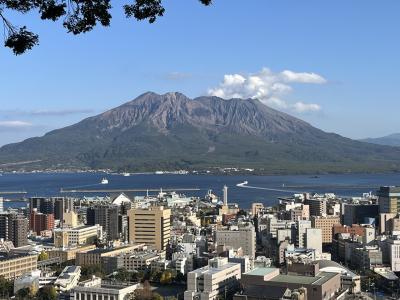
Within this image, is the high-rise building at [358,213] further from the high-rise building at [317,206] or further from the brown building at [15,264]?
the brown building at [15,264]

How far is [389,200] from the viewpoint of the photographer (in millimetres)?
19594

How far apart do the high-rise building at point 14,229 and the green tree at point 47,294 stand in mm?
6144

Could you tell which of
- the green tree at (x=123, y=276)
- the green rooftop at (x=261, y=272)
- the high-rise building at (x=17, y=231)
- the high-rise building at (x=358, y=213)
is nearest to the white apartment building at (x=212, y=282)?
the green rooftop at (x=261, y=272)

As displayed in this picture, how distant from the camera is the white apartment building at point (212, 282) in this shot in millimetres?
10000

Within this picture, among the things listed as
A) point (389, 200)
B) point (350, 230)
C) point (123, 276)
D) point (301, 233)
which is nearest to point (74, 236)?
point (123, 276)

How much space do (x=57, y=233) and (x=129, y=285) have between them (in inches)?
251

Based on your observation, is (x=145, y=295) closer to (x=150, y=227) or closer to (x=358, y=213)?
(x=150, y=227)

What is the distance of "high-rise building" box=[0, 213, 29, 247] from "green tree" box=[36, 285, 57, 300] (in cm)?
614

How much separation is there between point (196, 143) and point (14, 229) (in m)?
46.1

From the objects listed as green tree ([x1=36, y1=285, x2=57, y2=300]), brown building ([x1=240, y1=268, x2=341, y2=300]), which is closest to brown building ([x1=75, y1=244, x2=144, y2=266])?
green tree ([x1=36, y1=285, x2=57, y2=300])

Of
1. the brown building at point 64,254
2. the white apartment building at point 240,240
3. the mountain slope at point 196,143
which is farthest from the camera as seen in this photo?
the mountain slope at point 196,143

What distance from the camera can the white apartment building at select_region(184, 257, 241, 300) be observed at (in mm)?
10000

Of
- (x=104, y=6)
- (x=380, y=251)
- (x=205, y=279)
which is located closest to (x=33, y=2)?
(x=104, y=6)

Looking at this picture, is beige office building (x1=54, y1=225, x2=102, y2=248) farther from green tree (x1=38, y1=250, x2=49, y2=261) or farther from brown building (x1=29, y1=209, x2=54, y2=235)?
brown building (x1=29, y1=209, x2=54, y2=235)
